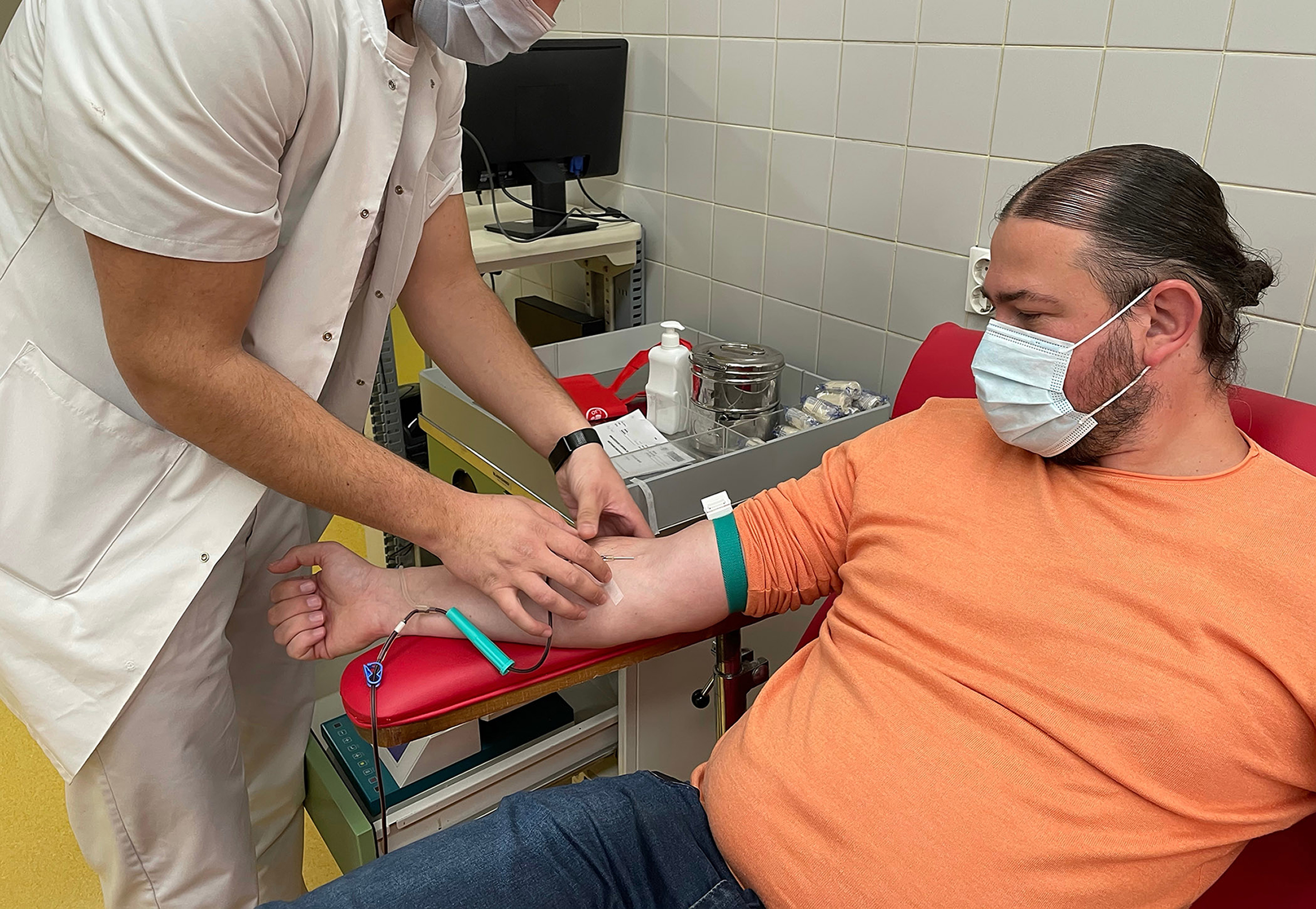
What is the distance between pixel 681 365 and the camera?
5.63 feet

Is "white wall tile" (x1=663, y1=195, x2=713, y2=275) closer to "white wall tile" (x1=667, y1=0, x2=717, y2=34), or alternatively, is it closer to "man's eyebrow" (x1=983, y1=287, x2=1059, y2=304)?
"white wall tile" (x1=667, y1=0, x2=717, y2=34)

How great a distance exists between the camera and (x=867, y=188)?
1.73 m

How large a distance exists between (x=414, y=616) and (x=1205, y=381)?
933 mm

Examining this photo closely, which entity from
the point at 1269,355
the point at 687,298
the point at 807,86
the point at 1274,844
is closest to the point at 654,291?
the point at 687,298

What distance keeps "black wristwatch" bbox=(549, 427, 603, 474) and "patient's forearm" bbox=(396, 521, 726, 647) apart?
0.16 meters

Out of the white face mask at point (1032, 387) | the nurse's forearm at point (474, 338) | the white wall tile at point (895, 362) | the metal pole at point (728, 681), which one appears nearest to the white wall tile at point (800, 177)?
the white wall tile at point (895, 362)

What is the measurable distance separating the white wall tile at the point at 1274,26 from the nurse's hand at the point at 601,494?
100cm

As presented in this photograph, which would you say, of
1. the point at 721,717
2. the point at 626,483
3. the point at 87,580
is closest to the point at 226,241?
the point at 87,580

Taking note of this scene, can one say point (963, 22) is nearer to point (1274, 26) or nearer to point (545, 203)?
point (1274, 26)

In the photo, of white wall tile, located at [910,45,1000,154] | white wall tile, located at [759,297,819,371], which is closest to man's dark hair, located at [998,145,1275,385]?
white wall tile, located at [910,45,1000,154]

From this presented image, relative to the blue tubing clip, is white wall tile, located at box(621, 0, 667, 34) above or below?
above

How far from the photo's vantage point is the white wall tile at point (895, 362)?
1753mm

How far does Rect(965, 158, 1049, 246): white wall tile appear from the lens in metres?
1.48

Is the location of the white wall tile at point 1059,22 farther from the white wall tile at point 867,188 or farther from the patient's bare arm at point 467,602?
the patient's bare arm at point 467,602
